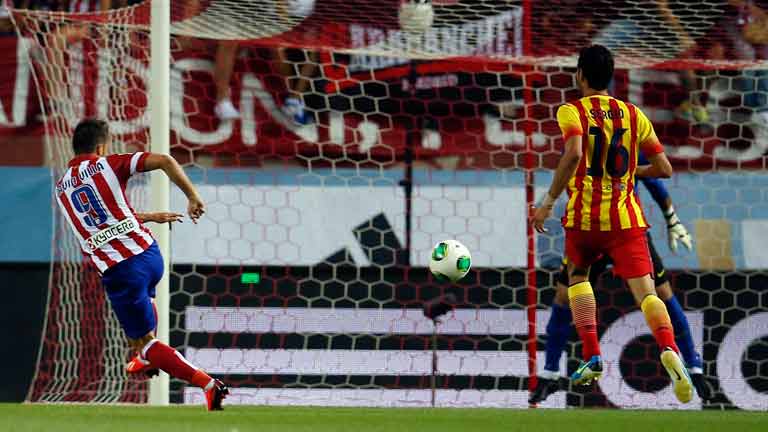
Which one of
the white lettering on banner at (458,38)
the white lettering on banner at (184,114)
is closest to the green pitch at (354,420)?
the white lettering on banner at (184,114)

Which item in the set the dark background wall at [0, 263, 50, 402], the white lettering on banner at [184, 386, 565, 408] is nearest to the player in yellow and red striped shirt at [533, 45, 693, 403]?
the white lettering on banner at [184, 386, 565, 408]

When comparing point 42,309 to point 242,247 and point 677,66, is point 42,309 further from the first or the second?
point 677,66

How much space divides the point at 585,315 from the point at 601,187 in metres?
0.61

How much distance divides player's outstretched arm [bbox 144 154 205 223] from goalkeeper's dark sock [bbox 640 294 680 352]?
2.03 metres

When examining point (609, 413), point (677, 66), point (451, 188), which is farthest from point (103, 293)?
point (677, 66)

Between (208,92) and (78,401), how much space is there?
2296 millimetres

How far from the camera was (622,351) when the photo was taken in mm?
8844

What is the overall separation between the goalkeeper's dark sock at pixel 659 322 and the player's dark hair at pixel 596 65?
1.01 meters

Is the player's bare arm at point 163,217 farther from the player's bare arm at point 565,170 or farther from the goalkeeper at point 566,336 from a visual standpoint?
the goalkeeper at point 566,336

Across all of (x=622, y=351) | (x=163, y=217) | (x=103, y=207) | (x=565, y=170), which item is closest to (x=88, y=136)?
(x=103, y=207)

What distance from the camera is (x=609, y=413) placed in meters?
7.15

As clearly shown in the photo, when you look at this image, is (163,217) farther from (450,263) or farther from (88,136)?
(450,263)

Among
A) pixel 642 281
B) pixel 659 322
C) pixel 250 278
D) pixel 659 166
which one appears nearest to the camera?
pixel 659 322

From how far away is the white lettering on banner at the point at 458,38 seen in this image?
9.08 m
